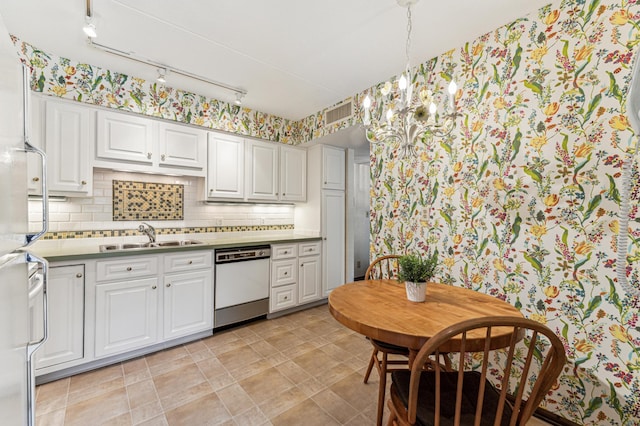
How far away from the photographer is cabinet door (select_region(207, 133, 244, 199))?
315 centimetres

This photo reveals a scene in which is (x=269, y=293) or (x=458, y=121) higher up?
(x=458, y=121)

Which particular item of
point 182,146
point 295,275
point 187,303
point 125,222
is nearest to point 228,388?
point 187,303

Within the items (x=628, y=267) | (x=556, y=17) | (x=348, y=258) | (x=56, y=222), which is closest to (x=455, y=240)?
(x=628, y=267)

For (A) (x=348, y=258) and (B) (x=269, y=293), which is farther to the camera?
(A) (x=348, y=258)

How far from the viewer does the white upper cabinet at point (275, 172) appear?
3487mm

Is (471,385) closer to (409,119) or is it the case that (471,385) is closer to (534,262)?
(534,262)

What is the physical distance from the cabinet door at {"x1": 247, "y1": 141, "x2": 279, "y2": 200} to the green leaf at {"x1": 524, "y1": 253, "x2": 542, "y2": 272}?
2783 millimetres

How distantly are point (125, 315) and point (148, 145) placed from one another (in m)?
1.61

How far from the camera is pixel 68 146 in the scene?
2326mm

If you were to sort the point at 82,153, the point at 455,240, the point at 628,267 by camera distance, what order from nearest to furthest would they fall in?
the point at 628,267
the point at 455,240
the point at 82,153

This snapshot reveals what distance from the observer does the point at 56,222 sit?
2459mm

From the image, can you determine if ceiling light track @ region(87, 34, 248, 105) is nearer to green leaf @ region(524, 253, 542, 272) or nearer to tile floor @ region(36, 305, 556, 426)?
tile floor @ region(36, 305, 556, 426)

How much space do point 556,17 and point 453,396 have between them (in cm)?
235

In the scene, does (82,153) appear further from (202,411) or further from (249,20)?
(202,411)
